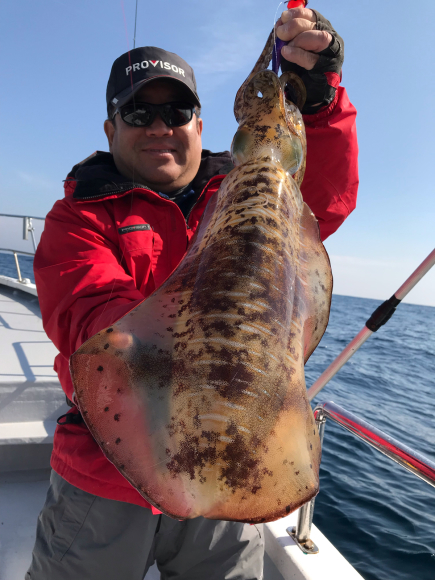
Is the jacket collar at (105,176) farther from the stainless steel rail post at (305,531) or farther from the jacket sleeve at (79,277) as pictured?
the stainless steel rail post at (305,531)

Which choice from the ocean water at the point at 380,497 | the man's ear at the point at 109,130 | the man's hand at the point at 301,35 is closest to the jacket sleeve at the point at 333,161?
the man's hand at the point at 301,35

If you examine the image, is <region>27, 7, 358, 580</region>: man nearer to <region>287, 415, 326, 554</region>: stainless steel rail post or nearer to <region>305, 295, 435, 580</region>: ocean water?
<region>287, 415, 326, 554</region>: stainless steel rail post

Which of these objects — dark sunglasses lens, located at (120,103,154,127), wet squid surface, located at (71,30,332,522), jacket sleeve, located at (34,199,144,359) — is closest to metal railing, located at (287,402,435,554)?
wet squid surface, located at (71,30,332,522)

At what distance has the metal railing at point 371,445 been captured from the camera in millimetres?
1845

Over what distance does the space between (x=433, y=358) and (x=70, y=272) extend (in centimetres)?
2710

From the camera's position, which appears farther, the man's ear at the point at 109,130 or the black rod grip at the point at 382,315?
the black rod grip at the point at 382,315

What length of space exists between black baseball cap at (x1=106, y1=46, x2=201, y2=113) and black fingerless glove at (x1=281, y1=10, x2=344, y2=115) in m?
1.01

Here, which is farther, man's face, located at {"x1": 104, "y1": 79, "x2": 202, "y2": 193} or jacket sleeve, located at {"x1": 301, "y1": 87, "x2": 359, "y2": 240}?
man's face, located at {"x1": 104, "y1": 79, "x2": 202, "y2": 193}

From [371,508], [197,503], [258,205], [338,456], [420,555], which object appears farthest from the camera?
[338,456]

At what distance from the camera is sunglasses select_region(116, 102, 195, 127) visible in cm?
225

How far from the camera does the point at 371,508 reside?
19.1 feet

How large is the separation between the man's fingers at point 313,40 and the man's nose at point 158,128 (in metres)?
1.06

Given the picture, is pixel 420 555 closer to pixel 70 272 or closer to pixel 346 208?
pixel 346 208

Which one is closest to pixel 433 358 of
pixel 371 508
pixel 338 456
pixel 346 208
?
pixel 338 456
